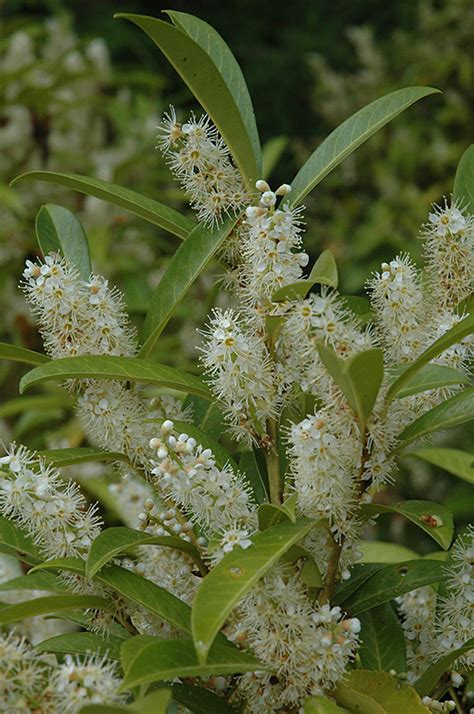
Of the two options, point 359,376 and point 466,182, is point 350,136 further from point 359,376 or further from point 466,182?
point 359,376

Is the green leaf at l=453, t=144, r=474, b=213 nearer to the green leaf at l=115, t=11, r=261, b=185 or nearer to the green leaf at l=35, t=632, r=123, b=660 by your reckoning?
the green leaf at l=115, t=11, r=261, b=185

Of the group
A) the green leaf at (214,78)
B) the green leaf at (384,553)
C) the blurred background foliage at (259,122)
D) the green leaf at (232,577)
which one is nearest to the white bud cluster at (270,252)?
the green leaf at (214,78)

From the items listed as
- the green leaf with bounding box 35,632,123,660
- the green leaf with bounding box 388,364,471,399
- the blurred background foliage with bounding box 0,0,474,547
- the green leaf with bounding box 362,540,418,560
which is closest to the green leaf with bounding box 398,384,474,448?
the green leaf with bounding box 388,364,471,399

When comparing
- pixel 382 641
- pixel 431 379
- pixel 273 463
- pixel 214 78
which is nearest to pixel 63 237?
pixel 214 78

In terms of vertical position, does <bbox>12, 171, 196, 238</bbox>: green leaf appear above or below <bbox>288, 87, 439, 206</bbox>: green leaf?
below

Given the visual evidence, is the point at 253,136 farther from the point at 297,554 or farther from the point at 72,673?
the point at 72,673
